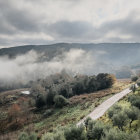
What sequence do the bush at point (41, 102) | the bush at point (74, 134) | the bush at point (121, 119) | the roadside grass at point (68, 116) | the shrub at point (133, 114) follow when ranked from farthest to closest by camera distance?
the bush at point (41, 102)
the roadside grass at point (68, 116)
the shrub at point (133, 114)
the bush at point (121, 119)
the bush at point (74, 134)

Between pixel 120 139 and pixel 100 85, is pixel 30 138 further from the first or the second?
pixel 100 85

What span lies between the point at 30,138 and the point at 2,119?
53.4 metres

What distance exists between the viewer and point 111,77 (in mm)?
92312

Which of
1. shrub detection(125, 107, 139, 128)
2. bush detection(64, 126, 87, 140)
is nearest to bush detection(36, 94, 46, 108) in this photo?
bush detection(64, 126, 87, 140)

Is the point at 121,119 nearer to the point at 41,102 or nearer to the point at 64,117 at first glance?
the point at 64,117

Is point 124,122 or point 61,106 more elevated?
point 124,122

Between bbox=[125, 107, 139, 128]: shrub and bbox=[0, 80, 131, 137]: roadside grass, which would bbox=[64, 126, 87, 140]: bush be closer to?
bbox=[125, 107, 139, 128]: shrub

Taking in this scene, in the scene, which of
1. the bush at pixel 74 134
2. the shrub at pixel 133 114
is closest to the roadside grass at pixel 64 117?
the bush at pixel 74 134

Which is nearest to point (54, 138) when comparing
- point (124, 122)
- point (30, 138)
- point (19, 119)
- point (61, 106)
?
point (30, 138)

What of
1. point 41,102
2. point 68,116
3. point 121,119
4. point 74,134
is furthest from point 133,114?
point 41,102

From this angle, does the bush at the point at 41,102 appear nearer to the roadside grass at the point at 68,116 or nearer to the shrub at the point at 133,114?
the roadside grass at the point at 68,116

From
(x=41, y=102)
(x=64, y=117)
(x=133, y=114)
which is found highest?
(x=133, y=114)

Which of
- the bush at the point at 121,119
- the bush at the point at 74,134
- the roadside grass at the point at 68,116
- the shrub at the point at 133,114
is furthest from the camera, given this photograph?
the roadside grass at the point at 68,116

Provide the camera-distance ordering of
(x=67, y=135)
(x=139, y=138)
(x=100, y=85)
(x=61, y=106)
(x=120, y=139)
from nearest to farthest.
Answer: (x=139, y=138)
(x=120, y=139)
(x=67, y=135)
(x=61, y=106)
(x=100, y=85)
